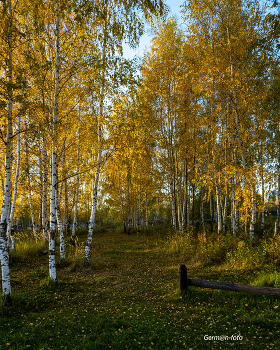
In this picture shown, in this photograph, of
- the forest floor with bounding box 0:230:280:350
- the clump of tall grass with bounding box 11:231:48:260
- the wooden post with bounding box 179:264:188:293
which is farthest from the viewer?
the clump of tall grass with bounding box 11:231:48:260

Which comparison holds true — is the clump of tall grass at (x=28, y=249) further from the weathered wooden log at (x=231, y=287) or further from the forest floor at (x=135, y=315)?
the weathered wooden log at (x=231, y=287)

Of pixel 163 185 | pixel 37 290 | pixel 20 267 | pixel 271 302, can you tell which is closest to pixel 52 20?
pixel 37 290

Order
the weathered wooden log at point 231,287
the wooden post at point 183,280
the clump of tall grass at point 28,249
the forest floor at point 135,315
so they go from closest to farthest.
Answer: the forest floor at point 135,315, the weathered wooden log at point 231,287, the wooden post at point 183,280, the clump of tall grass at point 28,249

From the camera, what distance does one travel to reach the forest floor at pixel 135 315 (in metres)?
3.93

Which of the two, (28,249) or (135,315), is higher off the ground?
(135,315)

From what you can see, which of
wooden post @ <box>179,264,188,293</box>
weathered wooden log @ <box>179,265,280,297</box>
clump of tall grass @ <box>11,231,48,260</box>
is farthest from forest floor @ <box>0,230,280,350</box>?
clump of tall grass @ <box>11,231,48,260</box>

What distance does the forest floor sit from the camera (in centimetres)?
393

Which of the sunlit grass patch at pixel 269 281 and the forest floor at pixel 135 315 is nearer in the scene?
the forest floor at pixel 135 315

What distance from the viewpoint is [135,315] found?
5055 millimetres

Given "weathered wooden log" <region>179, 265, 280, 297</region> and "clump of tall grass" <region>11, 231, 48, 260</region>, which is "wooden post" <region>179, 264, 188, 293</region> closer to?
"weathered wooden log" <region>179, 265, 280, 297</region>

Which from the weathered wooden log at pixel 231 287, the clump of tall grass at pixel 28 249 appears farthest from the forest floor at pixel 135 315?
the clump of tall grass at pixel 28 249

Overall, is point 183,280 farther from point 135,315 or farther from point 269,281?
point 269,281

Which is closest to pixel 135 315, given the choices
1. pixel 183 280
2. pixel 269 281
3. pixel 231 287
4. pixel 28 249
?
pixel 183 280

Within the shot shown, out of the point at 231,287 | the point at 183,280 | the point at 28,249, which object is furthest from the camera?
the point at 28,249
